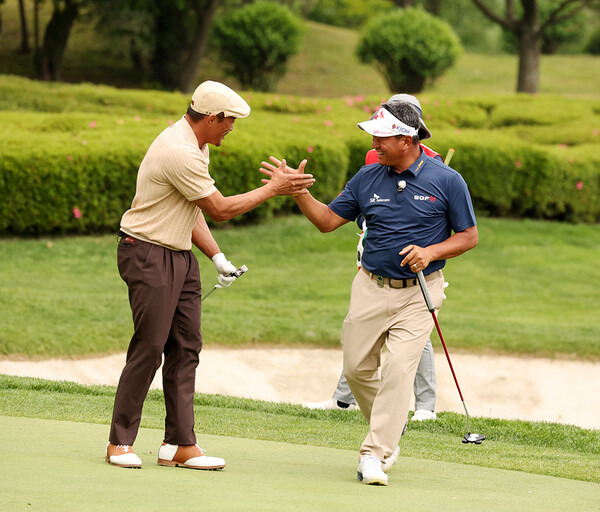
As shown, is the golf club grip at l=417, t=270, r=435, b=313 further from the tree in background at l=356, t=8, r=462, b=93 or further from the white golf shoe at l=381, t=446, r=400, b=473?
the tree in background at l=356, t=8, r=462, b=93

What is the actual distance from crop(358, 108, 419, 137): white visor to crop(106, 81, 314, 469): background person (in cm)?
69

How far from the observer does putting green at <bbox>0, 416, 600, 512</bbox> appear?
13.2ft

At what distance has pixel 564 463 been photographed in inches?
262

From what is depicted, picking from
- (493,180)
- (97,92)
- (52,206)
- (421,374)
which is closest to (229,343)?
(421,374)

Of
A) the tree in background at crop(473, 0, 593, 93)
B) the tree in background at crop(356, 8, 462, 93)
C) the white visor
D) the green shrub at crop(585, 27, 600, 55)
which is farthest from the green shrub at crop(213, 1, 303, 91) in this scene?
the white visor

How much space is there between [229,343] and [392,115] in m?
5.63

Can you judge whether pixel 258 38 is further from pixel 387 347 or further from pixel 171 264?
pixel 171 264

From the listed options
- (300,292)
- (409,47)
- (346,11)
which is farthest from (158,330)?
(346,11)

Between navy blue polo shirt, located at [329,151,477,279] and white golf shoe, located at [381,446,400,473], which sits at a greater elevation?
navy blue polo shirt, located at [329,151,477,279]

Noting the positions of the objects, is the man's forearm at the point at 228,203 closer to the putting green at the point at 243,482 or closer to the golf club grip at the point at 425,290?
the golf club grip at the point at 425,290

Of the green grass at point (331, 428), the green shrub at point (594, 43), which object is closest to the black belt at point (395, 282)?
the green grass at point (331, 428)

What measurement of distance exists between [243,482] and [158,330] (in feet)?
2.94

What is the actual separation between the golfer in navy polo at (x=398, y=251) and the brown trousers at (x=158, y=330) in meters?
0.89

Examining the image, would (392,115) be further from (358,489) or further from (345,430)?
(345,430)
